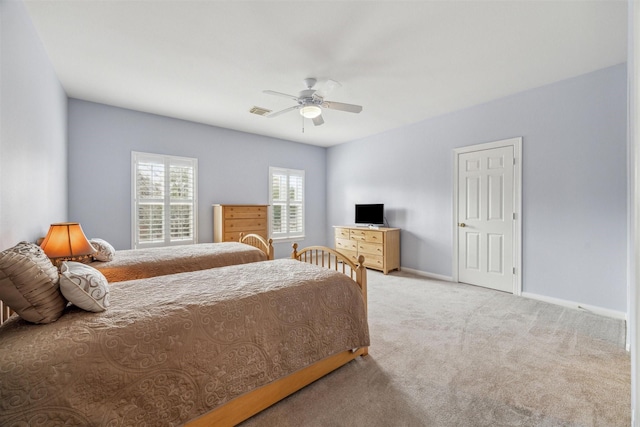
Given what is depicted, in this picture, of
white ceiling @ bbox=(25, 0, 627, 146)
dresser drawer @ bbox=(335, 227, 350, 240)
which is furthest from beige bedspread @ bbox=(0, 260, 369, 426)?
dresser drawer @ bbox=(335, 227, 350, 240)

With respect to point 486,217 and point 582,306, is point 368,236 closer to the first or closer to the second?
point 486,217

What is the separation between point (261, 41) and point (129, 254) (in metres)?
2.71

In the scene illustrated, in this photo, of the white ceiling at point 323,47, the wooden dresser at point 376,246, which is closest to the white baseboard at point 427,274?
the wooden dresser at point 376,246

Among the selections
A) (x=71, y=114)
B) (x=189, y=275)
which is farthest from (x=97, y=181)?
(x=189, y=275)

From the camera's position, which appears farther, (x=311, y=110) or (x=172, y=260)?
(x=311, y=110)

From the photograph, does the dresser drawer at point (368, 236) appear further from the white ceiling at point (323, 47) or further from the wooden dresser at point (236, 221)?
the white ceiling at point (323, 47)

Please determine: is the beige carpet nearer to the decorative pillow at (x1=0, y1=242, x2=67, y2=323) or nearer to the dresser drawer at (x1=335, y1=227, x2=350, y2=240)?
the decorative pillow at (x1=0, y1=242, x2=67, y2=323)

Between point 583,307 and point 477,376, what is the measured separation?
234 cm

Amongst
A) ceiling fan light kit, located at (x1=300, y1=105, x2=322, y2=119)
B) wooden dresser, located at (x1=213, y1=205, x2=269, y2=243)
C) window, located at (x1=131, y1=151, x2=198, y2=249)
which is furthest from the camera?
wooden dresser, located at (x1=213, y1=205, x2=269, y2=243)

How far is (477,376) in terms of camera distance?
2.09 meters

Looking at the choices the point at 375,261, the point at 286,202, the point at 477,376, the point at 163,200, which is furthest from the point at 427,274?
the point at 163,200

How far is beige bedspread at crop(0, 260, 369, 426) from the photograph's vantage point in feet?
3.60

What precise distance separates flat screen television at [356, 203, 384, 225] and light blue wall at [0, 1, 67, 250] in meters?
4.76

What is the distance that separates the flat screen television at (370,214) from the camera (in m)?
5.56
